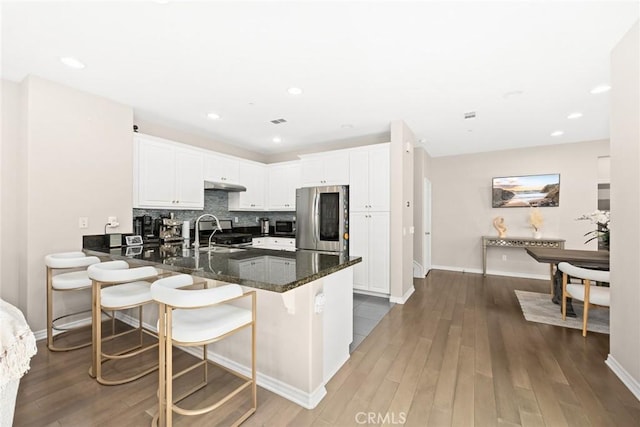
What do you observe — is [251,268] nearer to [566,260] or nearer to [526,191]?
[566,260]

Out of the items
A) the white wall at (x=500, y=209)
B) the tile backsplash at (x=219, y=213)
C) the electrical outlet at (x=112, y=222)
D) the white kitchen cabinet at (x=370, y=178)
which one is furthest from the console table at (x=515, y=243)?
the electrical outlet at (x=112, y=222)

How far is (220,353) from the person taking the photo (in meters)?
2.16

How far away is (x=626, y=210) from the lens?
1.96 meters

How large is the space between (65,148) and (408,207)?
14.1 feet

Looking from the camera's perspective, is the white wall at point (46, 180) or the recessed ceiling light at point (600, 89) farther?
the recessed ceiling light at point (600, 89)

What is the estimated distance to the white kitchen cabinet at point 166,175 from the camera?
10.9 ft

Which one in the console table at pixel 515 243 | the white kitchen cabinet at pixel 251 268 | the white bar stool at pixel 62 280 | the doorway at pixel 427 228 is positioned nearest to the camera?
the white kitchen cabinet at pixel 251 268

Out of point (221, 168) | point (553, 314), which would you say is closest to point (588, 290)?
point (553, 314)

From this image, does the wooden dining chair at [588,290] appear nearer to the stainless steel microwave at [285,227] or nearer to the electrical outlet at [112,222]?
the stainless steel microwave at [285,227]

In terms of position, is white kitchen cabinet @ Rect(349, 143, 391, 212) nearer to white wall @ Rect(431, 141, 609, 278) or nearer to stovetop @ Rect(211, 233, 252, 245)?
stovetop @ Rect(211, 233, 252, 245)

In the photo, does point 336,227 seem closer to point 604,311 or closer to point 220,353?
point 220,353

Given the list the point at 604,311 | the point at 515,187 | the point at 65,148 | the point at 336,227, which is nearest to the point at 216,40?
the point at 65,148

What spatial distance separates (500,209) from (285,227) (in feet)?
14.7

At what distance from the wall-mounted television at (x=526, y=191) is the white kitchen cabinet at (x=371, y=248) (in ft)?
10.4
